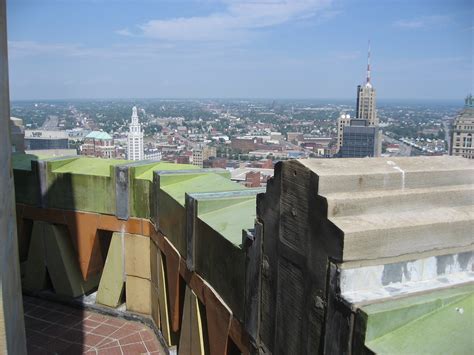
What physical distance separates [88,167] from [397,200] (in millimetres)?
6393

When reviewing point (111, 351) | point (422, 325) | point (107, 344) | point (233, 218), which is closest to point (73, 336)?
point (107, 344)

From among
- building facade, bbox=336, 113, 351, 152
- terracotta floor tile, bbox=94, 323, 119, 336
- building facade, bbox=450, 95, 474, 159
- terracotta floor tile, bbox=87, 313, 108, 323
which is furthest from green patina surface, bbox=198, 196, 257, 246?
building facade, bbox=336, 113, 351, 152

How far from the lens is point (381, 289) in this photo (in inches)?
99.2

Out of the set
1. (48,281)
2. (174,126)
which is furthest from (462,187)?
(174,126)

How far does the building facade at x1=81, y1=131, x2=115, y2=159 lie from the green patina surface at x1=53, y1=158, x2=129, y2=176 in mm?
72799

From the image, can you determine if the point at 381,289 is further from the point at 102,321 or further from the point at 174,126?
the point at 174,126

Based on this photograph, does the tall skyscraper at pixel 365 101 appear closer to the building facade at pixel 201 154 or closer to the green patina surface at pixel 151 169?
the building facade at pixel 201 154

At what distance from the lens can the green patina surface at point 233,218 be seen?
4250mm

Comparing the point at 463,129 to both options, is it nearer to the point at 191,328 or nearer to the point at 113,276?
the point at 113,276

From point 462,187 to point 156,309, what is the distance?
5171 mm

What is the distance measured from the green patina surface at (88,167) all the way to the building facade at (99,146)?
72799 mm

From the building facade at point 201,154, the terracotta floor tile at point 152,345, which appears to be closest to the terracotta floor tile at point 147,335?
the terracotta floor tile at point 152,345

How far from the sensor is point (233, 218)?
15.6 ft

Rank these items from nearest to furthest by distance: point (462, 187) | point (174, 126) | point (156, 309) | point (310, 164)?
1. point (310, 164)
2. point (462, 187)
3. point (156, 309)
4. point (174, 126)
